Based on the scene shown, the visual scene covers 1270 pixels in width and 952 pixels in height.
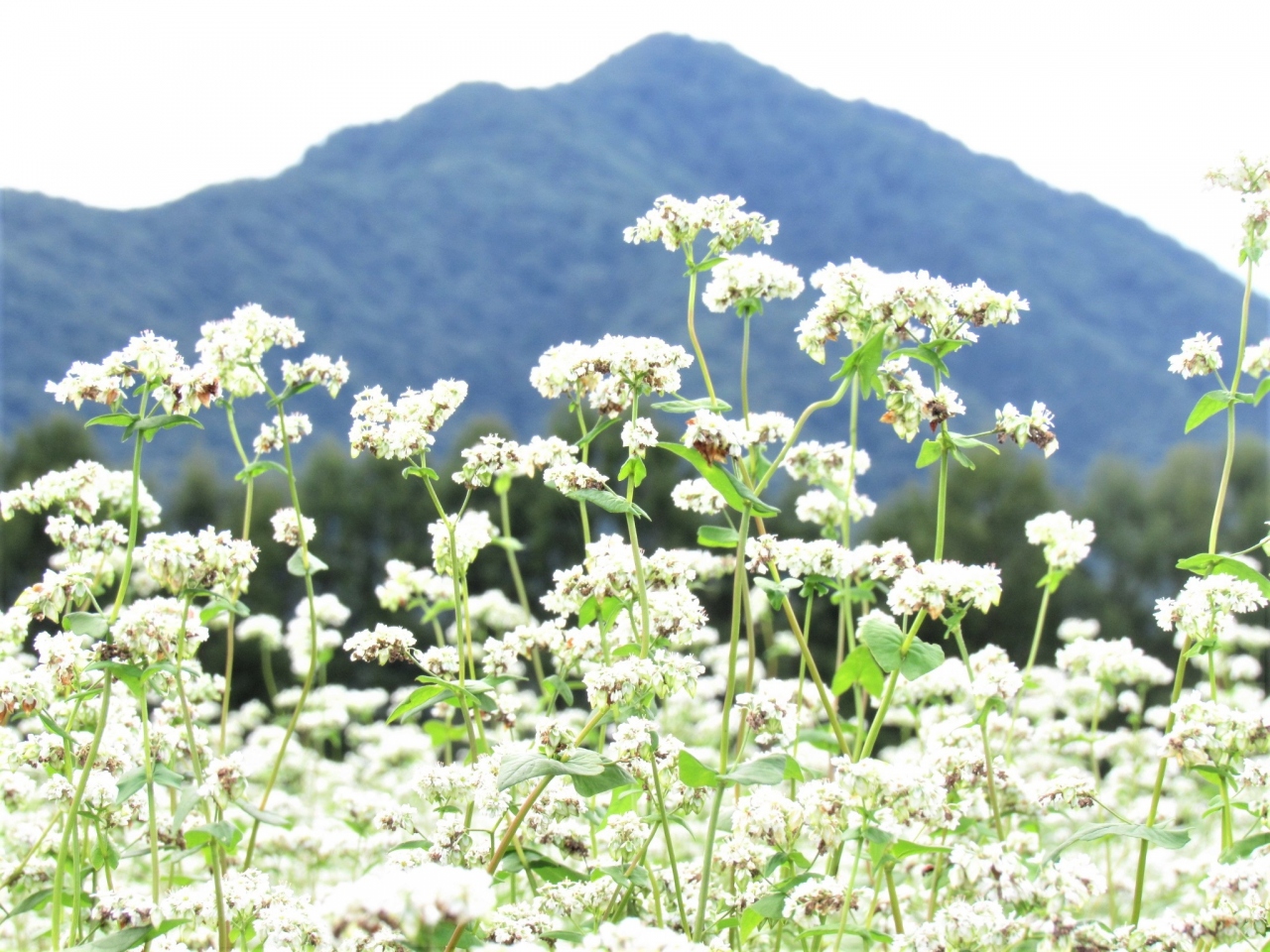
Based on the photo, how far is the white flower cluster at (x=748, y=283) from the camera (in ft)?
15.0

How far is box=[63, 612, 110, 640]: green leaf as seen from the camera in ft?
13.0

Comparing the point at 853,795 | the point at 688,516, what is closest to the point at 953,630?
the point at 853,795

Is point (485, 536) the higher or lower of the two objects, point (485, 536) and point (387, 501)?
the higher

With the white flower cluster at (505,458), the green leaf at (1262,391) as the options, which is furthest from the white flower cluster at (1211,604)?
the white flower cluster at (505,458)

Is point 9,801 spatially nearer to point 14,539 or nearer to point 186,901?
point 186,901

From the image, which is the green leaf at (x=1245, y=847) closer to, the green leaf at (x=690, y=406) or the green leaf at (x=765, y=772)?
the green leaf at (x=765, y=772)

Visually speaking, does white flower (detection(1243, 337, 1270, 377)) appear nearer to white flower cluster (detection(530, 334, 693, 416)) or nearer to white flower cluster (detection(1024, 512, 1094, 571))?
white flower cluster (detection(1024, 512, 1094, 571))

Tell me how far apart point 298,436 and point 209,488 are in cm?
4278

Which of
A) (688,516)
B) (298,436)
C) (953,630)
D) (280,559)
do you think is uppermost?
(298,436)

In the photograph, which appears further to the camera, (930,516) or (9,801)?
(930,516)

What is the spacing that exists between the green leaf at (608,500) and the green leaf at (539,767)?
0.88 meters

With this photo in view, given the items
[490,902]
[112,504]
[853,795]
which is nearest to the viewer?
[490,902]

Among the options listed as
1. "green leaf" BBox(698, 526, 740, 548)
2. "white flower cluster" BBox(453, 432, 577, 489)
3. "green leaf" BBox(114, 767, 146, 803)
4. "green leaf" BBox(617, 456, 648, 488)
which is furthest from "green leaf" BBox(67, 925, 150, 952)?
"green leaf" BBox(698, 526, 740, 548)

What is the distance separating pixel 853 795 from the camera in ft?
12.4
